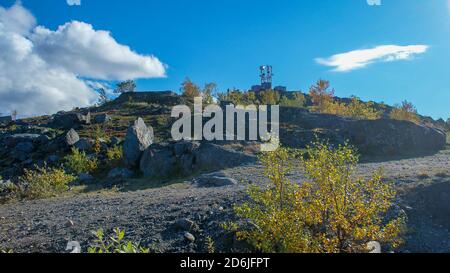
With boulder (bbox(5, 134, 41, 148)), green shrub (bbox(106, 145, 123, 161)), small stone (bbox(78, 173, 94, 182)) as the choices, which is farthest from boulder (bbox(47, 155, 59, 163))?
boulder (bbox(5, 134, 41, 148))

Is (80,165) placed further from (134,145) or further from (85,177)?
(134,145)

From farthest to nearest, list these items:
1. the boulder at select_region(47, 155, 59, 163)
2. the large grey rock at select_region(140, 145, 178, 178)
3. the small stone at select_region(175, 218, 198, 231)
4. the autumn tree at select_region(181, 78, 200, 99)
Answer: the autumn tree at select_region(181, 78, 200, 99) < the boulder at select_region(47, 155, 59, 163) < the large grey rock at select_region(140, 145, 178, 178) < the small stone at select_region(175, 218, 198, 231)

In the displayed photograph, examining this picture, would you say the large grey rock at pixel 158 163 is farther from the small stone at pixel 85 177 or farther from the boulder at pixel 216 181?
the boulder at pixel 216 181

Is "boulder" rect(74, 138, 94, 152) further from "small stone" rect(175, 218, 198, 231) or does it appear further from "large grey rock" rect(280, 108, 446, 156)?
"small stone" rect(175, 218, 198, 231)

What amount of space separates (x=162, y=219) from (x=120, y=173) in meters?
12.6

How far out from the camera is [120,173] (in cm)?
2061

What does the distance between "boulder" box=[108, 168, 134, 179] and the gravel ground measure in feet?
25.6

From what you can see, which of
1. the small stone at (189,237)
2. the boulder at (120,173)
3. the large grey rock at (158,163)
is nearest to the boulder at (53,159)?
the boulder at (120,173)

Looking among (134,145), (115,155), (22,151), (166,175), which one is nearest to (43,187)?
(166,175)

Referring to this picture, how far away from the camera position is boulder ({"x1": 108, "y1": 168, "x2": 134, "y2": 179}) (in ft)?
66.6

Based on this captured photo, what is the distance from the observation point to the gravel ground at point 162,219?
748cm

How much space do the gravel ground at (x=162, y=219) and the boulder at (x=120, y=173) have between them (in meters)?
7.82
